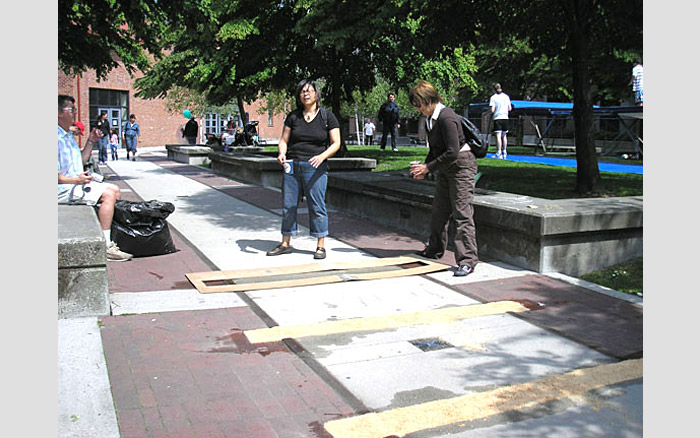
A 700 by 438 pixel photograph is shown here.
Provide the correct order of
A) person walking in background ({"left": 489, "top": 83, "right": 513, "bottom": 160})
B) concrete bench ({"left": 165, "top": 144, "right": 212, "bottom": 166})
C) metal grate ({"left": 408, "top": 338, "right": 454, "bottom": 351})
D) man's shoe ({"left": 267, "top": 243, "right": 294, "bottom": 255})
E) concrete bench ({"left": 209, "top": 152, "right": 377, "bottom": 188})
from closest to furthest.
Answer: metal grate ({"left": 408, "top": 338, "right": 454, "bottom": 351}) < man's shoe ({"left": 267, "top": 243, "right": 294, "bottom": 255}) < concrete bench ({"left": 209, "top": 152, "right": 377, "bottom": 188}) < person walking in background ({"left": 489, "top": 83, "right": 513, "bottom": 160}) < concrete bench ({"left": 165, "top": 144, "right": 212, "bottom": 166})

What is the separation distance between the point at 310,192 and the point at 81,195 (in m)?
2.42

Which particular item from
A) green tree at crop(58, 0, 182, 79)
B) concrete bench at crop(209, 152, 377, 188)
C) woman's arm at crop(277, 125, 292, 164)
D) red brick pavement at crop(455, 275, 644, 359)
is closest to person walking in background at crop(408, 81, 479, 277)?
red brick pavement at crop(455, 275, 644, 359)

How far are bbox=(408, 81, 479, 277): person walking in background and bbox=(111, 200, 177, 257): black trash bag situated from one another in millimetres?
2876

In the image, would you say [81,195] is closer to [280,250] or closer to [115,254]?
[115,254]

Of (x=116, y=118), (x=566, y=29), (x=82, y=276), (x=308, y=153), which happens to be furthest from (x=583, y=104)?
(x=116, y=118)

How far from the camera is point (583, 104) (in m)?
10.1

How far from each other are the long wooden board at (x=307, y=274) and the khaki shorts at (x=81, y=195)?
143 cm

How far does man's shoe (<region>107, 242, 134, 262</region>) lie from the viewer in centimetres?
716

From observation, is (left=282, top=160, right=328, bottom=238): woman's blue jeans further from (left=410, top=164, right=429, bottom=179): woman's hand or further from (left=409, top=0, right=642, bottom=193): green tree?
(left=409, top=0, right=642, bottom=193): green tree

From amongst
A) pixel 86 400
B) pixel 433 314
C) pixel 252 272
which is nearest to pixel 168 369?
pixel 86 400

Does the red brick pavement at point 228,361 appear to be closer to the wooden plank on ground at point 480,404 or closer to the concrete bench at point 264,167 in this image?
the wooden plank on ground at point 480,404

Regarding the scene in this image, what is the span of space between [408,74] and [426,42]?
8.17m

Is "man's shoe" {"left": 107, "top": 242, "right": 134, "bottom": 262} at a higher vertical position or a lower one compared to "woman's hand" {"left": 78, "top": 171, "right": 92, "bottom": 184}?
lower

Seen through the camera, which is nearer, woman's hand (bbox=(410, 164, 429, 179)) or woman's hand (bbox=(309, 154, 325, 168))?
woman's hand (bbox=(410, 164, 429, 179))
